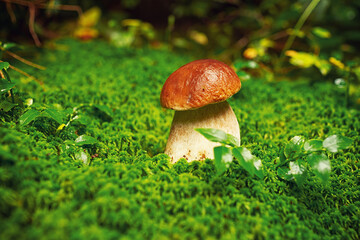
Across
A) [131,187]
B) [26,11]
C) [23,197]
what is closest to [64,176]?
[23,197]

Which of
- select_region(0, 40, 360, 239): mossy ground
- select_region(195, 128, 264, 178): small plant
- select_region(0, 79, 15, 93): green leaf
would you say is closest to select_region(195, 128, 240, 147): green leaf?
select_region(195, 128, 264, 178): small plant

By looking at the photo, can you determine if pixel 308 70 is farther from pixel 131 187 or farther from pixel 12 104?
pixel 12 104

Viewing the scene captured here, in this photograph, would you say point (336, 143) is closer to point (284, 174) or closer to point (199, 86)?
point (284, 174)

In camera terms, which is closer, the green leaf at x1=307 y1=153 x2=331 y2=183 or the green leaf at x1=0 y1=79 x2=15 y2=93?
the green leaf at x1=307 y1=153 x2=331 y2=183

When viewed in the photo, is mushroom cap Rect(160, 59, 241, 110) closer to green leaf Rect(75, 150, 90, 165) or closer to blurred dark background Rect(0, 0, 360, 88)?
green leaf Rect(75, 150, 90, 165)

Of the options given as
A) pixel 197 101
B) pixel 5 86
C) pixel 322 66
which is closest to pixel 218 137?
pixel 197 101

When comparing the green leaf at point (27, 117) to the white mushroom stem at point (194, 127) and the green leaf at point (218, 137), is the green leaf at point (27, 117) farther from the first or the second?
the green leaf at point (218, 137)
